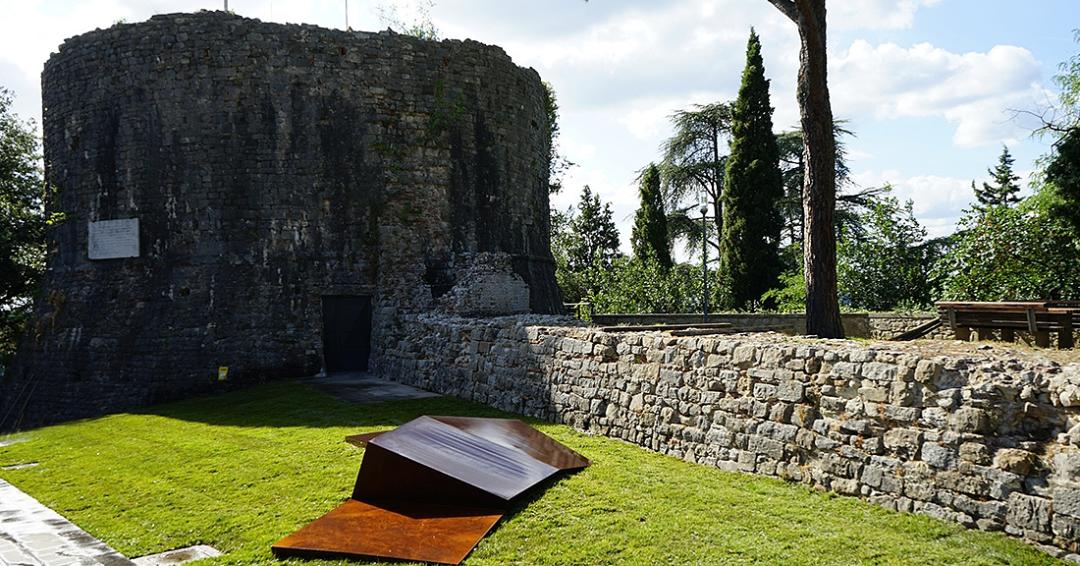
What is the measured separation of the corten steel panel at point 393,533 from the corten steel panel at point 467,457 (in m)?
0.28

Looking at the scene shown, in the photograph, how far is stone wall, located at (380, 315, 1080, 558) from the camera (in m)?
4.57

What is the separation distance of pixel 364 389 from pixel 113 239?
6.53 m

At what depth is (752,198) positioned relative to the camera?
23828 mm

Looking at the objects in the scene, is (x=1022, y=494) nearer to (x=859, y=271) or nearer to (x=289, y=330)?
(x=289, y=330)

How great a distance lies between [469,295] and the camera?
13.3m

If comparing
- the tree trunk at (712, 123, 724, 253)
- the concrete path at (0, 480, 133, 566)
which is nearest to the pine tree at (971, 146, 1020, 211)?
the tree trunk at (712, 123, 724, 253)

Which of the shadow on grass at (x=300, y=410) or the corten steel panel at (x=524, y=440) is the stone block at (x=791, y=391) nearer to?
the corten steel panel at (x=524, y=440)

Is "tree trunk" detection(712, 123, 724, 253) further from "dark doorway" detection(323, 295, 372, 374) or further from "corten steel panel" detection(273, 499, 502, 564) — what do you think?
"corten steel panel" detection(273, 499, 502, 564)

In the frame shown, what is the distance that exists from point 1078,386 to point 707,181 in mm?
27512

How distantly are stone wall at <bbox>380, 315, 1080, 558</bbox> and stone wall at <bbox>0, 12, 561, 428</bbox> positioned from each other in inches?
228

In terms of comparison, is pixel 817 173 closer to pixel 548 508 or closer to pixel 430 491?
pixel 548 508

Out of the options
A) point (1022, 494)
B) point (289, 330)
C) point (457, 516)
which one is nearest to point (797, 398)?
point (1022, 494)

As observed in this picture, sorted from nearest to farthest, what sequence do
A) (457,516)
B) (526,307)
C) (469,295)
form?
(457,516)
(469,295)
(526,307)

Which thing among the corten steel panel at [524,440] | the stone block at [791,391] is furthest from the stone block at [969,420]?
the corten steel panel at [524,440]
